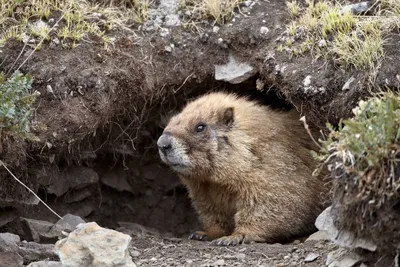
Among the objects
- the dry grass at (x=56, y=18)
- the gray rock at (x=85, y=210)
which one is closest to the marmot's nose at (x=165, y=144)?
the dry grass at (x=56, y=18)

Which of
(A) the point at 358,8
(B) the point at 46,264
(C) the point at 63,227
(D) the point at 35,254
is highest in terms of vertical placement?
(A) the point at 358,8

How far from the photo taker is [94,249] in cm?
620

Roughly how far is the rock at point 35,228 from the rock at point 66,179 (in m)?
0.58

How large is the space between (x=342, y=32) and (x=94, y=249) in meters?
3.84

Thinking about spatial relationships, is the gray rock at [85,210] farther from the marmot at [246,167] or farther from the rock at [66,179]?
the marmot at [246,167]

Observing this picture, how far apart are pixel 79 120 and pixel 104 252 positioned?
8.25ft

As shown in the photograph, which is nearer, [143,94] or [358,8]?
[358,8]

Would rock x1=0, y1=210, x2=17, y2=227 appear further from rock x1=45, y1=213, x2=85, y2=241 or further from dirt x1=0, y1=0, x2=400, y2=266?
rock x1=45, y1=213, x2=85, y2=241

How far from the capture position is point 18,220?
8.41m

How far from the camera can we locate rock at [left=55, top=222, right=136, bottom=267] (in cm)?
618

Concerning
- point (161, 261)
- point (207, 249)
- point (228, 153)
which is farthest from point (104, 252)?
point (228, 153)

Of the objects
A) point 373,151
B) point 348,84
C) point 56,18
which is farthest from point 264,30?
point 373,151

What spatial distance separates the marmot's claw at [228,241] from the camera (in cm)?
784

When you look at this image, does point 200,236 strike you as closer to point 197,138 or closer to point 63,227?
point 197,138
